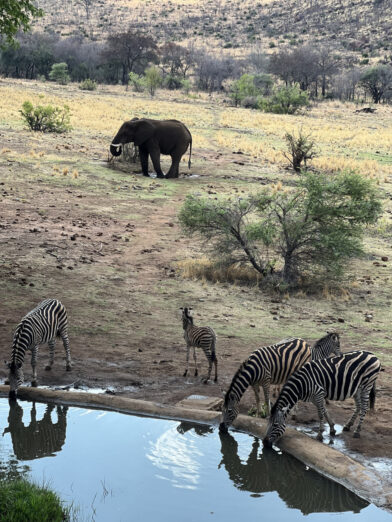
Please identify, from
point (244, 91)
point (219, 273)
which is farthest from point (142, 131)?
point (244, 91)

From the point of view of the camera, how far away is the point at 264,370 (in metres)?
9.57

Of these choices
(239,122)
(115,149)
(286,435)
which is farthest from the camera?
(239,122)

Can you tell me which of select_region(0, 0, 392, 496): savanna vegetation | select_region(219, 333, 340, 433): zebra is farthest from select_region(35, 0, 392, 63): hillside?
select_region(219, 333, 340, 433): zebra

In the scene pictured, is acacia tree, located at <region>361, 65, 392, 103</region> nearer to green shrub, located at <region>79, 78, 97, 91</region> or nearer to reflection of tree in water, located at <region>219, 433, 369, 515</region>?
green shrub, located at <region>79, 78, 97, 91</region>

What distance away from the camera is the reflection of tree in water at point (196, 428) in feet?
31.1

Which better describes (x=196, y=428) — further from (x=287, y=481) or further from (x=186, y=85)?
(x=186, y=85)

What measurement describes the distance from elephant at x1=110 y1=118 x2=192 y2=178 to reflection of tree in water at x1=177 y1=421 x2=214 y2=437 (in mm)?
20837

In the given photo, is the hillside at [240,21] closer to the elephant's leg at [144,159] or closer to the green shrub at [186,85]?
the green shrub at [186,85]

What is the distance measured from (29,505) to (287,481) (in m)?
2.98

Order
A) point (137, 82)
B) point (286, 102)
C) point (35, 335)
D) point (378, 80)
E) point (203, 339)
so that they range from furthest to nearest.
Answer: point (378, 80)
point (137, 82)
point (286, 102)
point (203, 339)
point (35, 335)

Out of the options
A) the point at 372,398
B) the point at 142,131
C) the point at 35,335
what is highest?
the point at 142,131

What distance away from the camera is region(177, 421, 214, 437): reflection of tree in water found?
9.49 m

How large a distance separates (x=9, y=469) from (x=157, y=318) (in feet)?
21.3

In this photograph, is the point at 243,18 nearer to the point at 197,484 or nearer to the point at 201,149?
the point at 201,149
